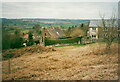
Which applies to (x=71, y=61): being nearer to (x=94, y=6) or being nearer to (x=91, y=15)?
(x=91, y=15)

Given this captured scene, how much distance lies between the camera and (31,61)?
417 cm

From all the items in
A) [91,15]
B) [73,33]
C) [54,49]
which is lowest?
[54,49]

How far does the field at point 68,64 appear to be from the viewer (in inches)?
145

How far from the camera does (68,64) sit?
405 centimetres

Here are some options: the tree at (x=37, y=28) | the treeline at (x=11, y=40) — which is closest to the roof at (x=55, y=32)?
the tree at (x=37, y=28)

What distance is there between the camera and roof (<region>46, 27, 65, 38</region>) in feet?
14.6

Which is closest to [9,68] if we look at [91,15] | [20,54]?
[20,54]

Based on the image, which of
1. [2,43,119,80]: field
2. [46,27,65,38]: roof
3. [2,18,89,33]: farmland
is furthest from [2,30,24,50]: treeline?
[46,27,65,38]: roof

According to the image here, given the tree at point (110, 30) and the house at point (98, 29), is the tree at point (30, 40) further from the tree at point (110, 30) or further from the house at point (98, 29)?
the tree at point (110, 30)

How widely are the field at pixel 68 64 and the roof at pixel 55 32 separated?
0.44m

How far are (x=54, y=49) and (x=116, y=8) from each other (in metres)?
2.37

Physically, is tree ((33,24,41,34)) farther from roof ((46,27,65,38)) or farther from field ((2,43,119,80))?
field ((2,43,119,80))

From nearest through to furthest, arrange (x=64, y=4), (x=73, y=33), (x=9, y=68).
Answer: (x=9, y=68), (x=64, y=4), (x=73, y=33)

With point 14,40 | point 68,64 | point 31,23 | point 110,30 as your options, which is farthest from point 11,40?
point 110,30
